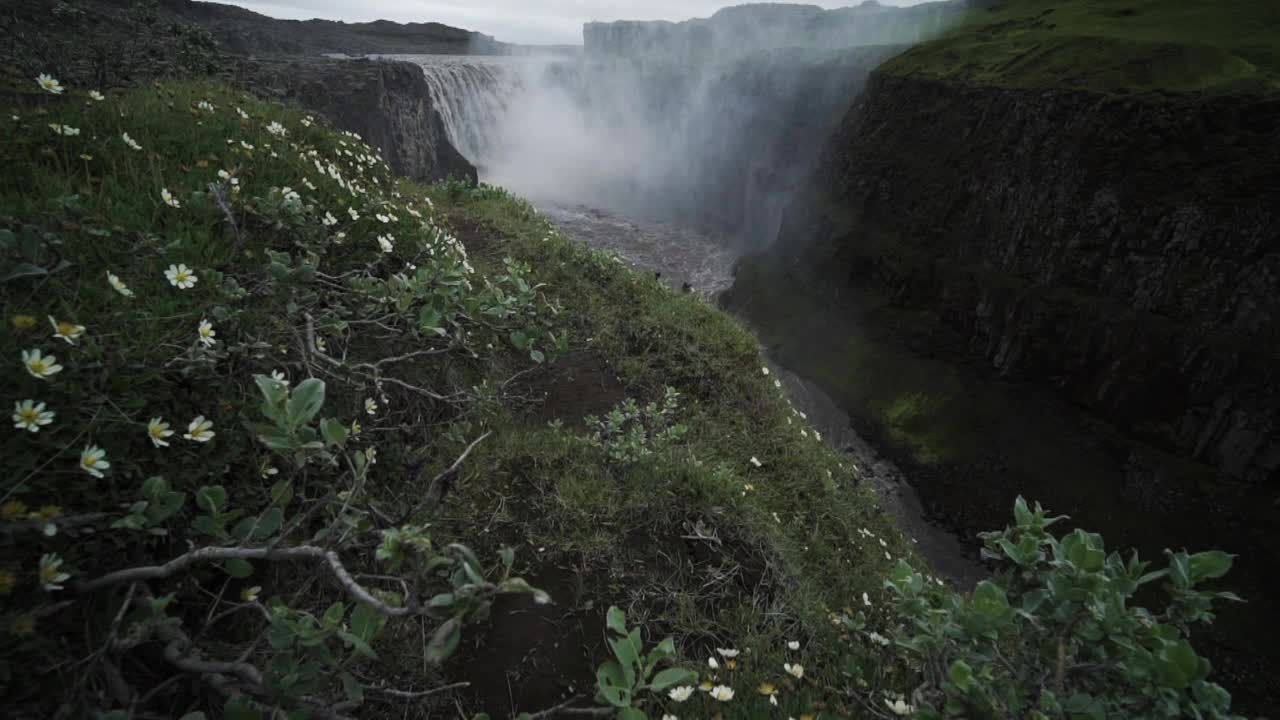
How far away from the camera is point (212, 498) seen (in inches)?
53.2

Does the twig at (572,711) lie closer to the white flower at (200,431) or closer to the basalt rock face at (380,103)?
the white flower at (200,431)

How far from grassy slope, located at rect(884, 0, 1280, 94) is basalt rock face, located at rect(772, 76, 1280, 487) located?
701mm

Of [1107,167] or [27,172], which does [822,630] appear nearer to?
[27,172]

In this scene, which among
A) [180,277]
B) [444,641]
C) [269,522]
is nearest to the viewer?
[444,641]

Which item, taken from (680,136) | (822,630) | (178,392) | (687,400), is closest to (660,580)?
(822,630)

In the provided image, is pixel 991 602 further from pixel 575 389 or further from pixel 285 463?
pixel 575 389

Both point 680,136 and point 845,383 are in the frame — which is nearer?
point 845,383

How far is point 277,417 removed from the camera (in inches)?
51.6

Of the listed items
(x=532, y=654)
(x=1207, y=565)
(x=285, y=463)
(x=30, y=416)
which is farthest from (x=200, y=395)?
(x=1207, y=565)

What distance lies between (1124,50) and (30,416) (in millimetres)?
20694

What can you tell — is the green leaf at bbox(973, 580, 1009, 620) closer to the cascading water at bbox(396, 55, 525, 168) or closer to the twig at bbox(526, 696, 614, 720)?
the twig at bbox(526, 696, 614, 720)

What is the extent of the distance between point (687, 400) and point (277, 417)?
388cm

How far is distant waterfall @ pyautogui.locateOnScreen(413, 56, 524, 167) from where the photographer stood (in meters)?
22.3

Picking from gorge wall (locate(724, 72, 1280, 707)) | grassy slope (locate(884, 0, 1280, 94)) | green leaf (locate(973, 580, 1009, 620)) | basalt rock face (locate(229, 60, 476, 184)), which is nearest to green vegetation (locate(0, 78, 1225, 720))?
green leaf (locate(973, 580, 1009, 620))
